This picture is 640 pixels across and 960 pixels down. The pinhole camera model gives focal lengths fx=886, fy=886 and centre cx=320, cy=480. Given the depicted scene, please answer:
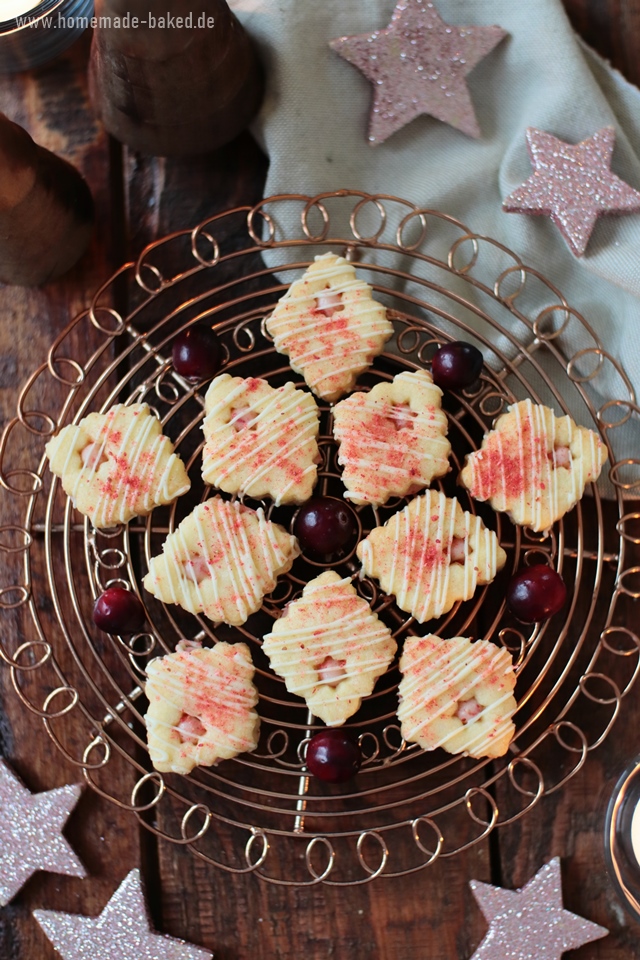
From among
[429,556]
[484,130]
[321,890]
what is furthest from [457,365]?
[321,890]

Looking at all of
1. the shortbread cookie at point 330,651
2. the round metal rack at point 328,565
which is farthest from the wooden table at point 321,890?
the shortbread cookie at point 330,651

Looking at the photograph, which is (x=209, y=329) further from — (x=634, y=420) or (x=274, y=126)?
(x=634, y=420)

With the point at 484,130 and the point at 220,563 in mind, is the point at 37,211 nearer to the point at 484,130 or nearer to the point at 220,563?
the point at 220,563

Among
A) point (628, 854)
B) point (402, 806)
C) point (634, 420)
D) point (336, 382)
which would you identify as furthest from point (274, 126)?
point (628, 854)

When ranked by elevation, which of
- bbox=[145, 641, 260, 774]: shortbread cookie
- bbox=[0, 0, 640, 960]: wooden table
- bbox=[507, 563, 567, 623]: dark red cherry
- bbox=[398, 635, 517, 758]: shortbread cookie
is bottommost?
bbox=[0, 0, 640, 960]: wooden table

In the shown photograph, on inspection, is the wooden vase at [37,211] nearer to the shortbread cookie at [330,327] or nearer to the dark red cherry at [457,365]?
the shortbread cookie at [330,327]

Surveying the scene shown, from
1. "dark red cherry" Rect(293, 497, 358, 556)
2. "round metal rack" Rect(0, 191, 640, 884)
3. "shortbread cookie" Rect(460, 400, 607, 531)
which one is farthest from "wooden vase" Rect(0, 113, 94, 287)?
"shortbread cookie" Rect(460, 400, 607, 531)

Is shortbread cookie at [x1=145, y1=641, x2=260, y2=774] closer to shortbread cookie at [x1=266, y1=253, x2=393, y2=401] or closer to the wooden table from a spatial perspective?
the wooden table
